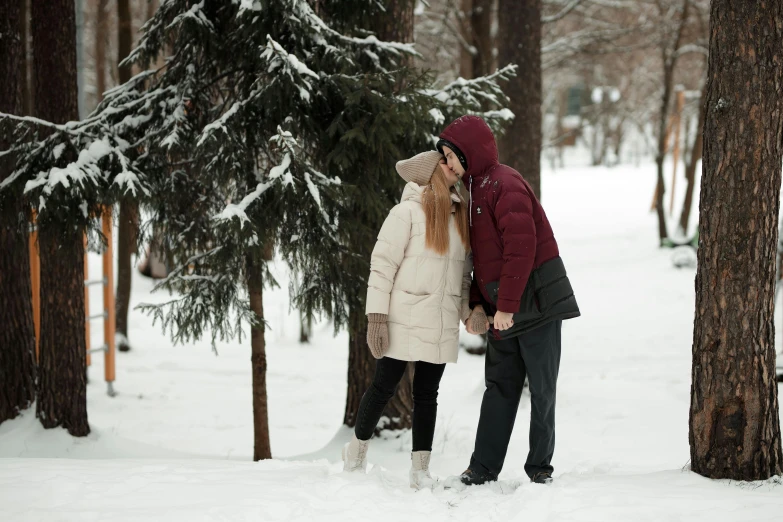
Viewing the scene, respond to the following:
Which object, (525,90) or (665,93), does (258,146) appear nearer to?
(525,90)

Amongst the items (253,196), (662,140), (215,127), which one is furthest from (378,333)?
(662,140)

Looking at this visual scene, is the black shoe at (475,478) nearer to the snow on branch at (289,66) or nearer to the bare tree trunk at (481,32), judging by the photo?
the snow on branch at (289,66)

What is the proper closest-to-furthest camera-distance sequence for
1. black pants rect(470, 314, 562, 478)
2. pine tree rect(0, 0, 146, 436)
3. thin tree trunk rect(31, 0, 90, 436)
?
black pants rect(470, 314, 562, 478) → pine tree rect(0, 0, 146, 436) → thin tree trunk rect(31, 0, 90, 436)

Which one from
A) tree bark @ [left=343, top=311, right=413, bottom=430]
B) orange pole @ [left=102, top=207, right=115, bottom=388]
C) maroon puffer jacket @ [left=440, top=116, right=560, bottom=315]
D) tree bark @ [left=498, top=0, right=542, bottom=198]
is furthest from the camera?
orange pole @ [left=102, top=207, right=115, bottom=388]

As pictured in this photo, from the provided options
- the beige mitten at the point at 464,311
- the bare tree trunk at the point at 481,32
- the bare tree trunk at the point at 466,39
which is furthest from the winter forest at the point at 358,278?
the bare tree trunk at the point at 466,39

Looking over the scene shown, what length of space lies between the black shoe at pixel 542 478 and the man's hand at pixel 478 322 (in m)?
0.83

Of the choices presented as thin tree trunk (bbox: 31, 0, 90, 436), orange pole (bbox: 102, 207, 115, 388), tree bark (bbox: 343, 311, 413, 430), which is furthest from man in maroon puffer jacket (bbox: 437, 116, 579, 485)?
orange pole (bbox: 102, 207, 115, 388)

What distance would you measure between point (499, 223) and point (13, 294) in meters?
4.72

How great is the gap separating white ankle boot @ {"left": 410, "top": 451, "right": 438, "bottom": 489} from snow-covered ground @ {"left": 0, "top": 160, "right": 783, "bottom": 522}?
12 centimetres

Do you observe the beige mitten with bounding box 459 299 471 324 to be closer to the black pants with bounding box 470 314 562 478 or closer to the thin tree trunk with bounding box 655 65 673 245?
the black pants with bounding box 470 314 562 478

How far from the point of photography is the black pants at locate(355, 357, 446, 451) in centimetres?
395

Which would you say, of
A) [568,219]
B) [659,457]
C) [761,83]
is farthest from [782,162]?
[568,219]

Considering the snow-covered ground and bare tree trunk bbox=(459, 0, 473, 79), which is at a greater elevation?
bare tree trunk bbox=(459, 0, 473, 79)

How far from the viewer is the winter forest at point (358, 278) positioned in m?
3.61
